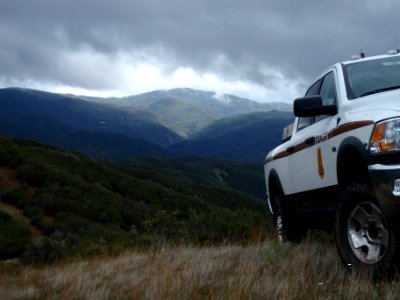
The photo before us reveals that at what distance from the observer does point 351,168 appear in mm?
4582

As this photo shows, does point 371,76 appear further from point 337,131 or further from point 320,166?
point 320,166

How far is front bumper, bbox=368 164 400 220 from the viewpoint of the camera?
3.72 meters

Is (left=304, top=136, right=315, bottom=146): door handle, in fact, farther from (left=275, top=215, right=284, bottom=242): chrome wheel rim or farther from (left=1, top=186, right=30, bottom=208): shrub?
(left=1, top=186, right=30, bottom=208): shrub

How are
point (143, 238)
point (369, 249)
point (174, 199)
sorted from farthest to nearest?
point (174, 199) < point (143, 238) < point (369, 249)

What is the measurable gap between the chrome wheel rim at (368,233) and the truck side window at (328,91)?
1.41 metres

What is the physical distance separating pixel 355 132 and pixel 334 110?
76 cm

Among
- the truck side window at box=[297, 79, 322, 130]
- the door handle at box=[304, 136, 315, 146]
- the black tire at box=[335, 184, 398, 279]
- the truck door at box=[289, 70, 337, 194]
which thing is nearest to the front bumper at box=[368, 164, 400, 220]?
the black tire at box=[335, 184, 398, 279]

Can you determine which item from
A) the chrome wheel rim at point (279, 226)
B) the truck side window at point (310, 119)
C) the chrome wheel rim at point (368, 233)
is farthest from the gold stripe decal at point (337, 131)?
the chrome wheel rim at point (279, 226)

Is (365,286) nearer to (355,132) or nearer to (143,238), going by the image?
(355,132)

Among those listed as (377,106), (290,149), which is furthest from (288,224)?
(377,106)

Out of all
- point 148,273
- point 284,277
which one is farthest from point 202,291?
point 148,273

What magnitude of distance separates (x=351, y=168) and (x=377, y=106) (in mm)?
600

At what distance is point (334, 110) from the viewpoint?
507cm

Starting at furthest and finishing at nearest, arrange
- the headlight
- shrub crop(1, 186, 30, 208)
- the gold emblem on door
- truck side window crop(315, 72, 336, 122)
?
shrub crop(1, 186, 30, 208)
truck side window crop(315, 72, 336, 122)
the gold emblem on door
the headlight
